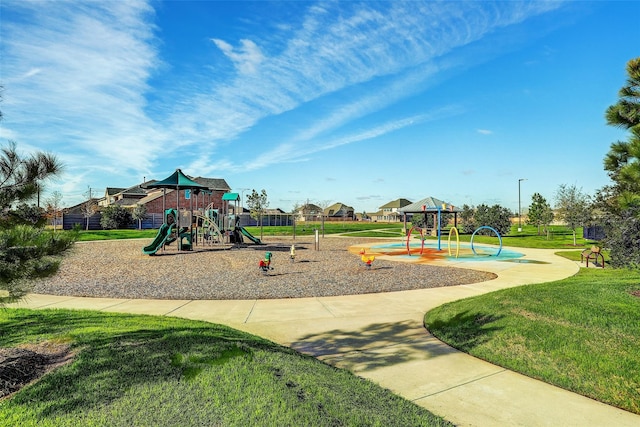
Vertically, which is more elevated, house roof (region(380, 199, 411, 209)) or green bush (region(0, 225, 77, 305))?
house roof (region(380, 199, 411, 209))

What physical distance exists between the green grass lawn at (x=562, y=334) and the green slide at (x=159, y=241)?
1580 cm

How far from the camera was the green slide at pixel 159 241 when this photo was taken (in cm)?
1836

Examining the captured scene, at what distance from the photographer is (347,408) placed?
314cm

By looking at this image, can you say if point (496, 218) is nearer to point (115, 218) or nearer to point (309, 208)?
point (115, 218)

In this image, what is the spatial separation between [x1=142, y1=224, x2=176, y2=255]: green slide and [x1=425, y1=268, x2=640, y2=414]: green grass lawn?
51.8ft

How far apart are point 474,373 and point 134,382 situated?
12.9 feet

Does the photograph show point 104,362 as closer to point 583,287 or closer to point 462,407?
point 462,407

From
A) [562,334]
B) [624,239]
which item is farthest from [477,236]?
[562,334]

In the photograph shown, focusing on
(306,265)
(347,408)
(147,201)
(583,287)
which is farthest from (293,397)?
(147,201)

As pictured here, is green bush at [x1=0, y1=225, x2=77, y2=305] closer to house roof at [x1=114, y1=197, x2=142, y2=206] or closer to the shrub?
the shrub

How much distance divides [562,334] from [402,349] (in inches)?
90.9

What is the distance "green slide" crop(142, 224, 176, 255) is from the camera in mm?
18359

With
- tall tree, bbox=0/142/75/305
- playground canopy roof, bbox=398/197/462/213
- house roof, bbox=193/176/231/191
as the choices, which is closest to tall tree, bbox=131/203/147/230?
house roof, bbox=193/176/231/191

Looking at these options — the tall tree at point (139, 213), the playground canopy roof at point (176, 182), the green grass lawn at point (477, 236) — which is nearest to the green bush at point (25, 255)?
the green grass lawn at point (477, 236)
